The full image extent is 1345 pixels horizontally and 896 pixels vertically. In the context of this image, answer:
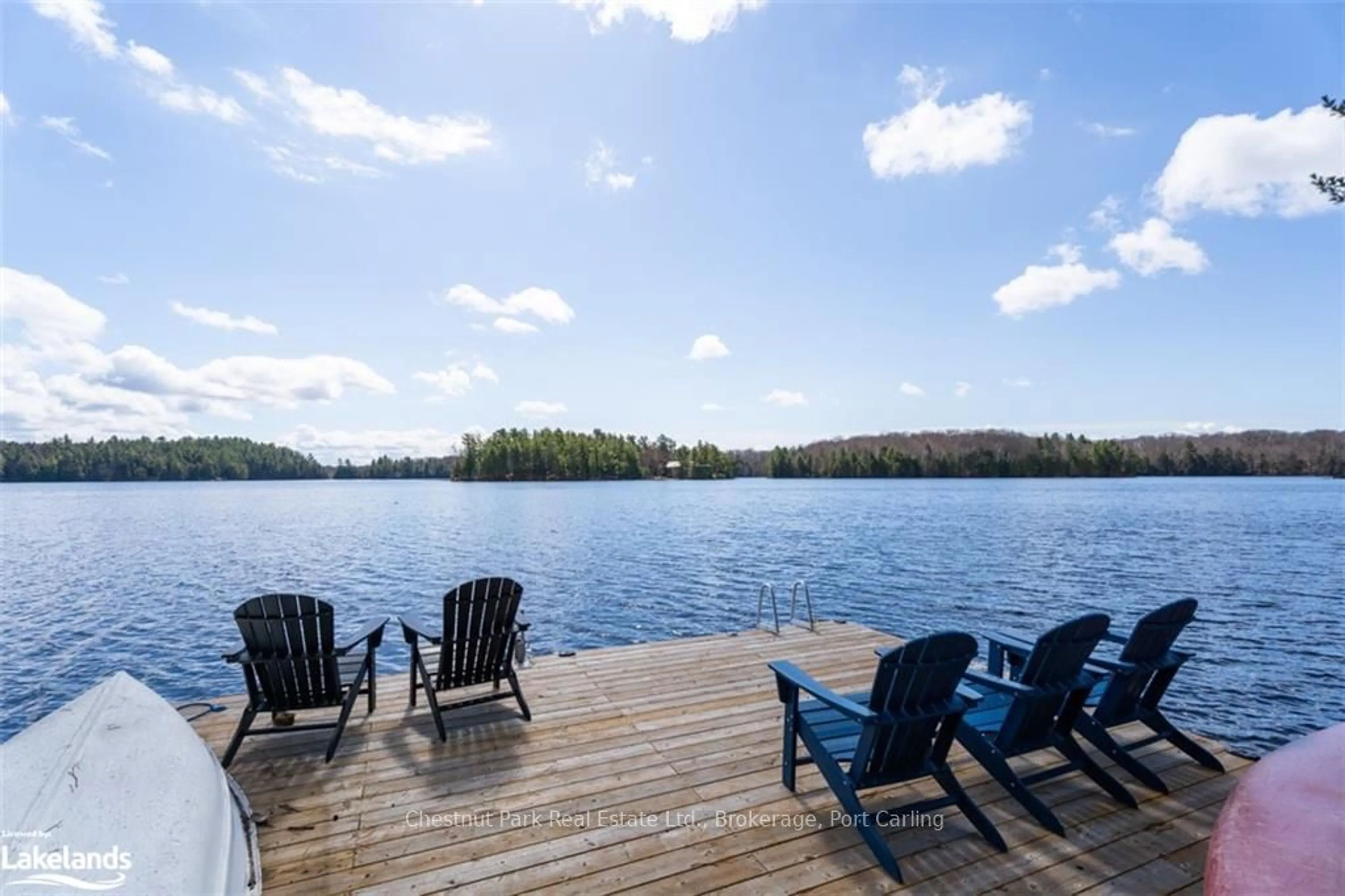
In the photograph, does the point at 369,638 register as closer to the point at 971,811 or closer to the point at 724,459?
the point at 971,811

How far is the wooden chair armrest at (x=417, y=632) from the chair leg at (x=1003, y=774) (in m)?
3.22

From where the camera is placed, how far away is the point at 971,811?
2.78m

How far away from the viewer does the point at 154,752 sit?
2.64 metres

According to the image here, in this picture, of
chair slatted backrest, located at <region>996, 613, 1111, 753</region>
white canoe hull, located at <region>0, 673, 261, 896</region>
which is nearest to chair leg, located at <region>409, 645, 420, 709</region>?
white canoe hull, located at <region>0, 673, 261, 896</region>

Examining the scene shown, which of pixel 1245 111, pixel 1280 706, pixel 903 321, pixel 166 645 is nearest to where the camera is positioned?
pixel 1280 706

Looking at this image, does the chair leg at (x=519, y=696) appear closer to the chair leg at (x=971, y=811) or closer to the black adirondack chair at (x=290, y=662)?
the black adirondack chair at (x=290, y=662)

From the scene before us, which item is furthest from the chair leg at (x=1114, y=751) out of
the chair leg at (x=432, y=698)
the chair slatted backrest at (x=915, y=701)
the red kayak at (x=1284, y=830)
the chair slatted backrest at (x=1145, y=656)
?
the chair leg at (x=432, y=698)

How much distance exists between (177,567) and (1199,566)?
30.7 meters

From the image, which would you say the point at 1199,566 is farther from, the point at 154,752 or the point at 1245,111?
the point at 154,752

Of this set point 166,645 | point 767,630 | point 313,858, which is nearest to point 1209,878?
point 313,858

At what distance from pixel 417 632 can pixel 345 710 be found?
603 mm

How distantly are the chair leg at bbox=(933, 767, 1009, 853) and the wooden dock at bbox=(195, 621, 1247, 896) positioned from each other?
0.06 m

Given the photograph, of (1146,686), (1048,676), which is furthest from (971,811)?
(1146,686)

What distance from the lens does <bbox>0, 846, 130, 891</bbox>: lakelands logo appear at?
1748mm
